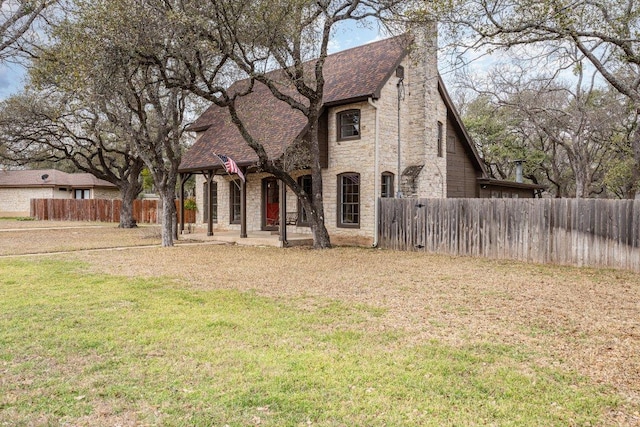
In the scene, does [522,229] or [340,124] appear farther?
[340,124]

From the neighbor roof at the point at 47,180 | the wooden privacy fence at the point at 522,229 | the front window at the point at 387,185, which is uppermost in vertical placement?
the neighbor roof at the point at 47,180

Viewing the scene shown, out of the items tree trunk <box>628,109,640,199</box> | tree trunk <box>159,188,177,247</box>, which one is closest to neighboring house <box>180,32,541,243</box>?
tree trunk <box>159,188,177,247</box>

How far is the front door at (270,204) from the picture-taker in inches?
726

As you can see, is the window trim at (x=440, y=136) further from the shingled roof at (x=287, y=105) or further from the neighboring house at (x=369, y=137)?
the shingled roof at (x=287, y=105)

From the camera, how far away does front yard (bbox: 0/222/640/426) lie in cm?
336

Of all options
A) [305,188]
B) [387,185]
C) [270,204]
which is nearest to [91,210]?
[270,204]

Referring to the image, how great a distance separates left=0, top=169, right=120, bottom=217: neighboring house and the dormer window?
30630 mm

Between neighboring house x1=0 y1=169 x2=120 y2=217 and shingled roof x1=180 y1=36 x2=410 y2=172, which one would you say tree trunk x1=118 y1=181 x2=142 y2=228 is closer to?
shingled roof x1=180 y1=36 x2=410 y2=172

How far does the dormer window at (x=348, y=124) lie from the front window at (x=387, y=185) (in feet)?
5.67

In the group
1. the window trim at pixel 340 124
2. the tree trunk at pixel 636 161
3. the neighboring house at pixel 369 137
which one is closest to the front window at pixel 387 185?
the neighboring house at pixel 369 137

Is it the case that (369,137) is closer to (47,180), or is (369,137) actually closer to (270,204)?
(270,204)

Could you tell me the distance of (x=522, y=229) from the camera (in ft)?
38.5

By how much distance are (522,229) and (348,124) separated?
6.87 m

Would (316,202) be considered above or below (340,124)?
below
